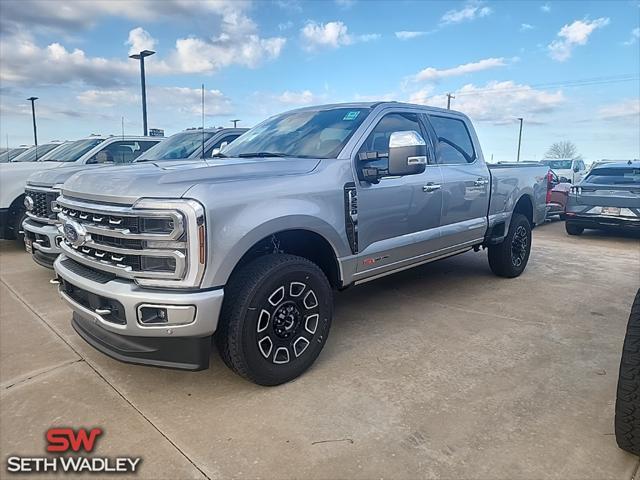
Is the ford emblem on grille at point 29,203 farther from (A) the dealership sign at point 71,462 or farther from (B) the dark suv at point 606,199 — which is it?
(B) the dark suv at point 606,199

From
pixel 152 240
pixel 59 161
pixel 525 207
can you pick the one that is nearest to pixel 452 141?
pixel 525 207

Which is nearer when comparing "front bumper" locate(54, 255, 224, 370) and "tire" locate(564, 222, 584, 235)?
"front bumper" locate(54, 255, 224, 370)

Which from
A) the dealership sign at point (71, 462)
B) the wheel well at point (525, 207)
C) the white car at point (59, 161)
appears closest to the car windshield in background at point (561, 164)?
the wheel well at point (525, 207)

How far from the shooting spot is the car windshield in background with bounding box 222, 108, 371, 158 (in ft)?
12.2

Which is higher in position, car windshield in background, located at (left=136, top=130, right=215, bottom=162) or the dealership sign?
car windshield in background, located at (left=136, top=130, right=215, bottom=162)

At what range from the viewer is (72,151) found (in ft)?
28.2

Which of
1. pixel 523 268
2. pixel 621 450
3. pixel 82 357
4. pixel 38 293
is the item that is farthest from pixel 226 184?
pixel 523 268

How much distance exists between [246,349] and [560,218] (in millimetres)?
12201

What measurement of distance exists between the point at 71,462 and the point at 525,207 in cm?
565

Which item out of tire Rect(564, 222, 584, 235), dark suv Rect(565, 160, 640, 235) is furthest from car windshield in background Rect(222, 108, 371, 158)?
tire Rect(564, 222, 584, 235)

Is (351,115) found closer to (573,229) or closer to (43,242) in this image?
(43,242)

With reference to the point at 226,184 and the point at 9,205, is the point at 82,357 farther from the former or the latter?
the point at 9,205

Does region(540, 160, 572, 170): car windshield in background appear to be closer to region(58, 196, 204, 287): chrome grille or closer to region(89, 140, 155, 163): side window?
region(89, 140, 155, 163): side window

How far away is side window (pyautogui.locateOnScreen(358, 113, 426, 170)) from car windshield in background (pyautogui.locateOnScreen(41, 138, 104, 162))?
624 centimetres
